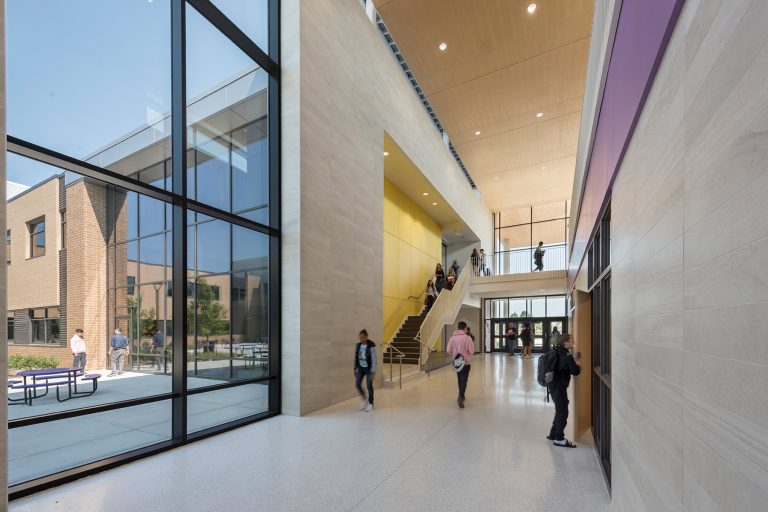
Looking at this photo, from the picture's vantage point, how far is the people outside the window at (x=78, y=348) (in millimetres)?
8045

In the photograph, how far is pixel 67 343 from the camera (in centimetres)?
795

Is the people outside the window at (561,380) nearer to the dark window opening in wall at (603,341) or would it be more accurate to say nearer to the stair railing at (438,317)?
the dark window opening in wall at (603,341)

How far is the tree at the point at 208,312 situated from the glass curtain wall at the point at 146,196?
0.09ft

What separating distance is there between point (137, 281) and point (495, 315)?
18.9m

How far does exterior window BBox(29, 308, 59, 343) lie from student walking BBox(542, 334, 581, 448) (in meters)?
8.40

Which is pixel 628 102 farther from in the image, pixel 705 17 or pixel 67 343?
pixel 67 343

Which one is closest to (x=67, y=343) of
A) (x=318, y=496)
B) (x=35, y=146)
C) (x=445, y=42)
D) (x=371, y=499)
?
(x=35, y=146)

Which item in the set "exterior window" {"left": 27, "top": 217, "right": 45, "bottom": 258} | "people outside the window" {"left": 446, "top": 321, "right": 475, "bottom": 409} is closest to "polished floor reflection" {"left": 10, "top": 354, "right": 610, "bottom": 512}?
"people outside the window" {"left": 446, "top": 321, "right": 475, "bottom": 409}

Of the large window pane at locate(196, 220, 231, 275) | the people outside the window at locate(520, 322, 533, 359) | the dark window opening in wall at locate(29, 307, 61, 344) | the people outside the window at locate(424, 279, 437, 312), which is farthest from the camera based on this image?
the people outside the window at locate(520, 322, 533, 359)

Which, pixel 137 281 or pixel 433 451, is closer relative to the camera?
pixel 433 451

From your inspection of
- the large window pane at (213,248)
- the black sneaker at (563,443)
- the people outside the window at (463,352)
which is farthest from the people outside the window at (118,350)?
the black sneaker at (563,443)

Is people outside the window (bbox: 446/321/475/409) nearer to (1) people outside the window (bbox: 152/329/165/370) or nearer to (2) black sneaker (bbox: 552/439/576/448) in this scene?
(2) black sneaker (bbox: 552/439/576/448)

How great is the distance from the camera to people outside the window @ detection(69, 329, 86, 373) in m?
8.05

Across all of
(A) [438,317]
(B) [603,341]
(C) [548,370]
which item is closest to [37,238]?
(C) [548,370]
